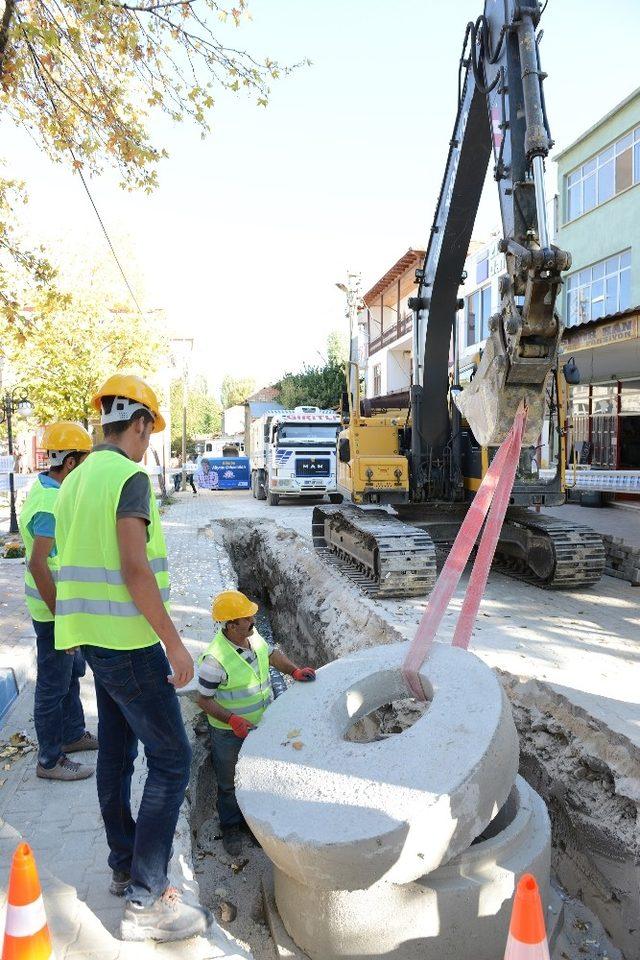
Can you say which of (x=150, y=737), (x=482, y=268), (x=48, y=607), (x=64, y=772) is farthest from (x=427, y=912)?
(x=482, y=268)

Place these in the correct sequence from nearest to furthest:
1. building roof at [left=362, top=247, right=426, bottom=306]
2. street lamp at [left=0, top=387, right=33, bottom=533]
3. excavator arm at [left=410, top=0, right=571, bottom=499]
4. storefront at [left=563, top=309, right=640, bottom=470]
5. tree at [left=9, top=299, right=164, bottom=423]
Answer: excavator arm at [left=410, top=0, right=571, bottom=499]
street lamp at [left=0, top=387, right=33, bottom=533]
storefront at [left=563, top=309, right=640, bottom=470]
tree at [left=9, top=299, right=164, bottom=423]
building roof at [left=362, top=247, right=426, bottom=306]

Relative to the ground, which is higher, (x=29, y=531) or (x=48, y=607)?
(x=29, y=531)

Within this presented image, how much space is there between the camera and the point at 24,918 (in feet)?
6.97

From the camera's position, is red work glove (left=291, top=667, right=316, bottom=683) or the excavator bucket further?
the excavator bucket

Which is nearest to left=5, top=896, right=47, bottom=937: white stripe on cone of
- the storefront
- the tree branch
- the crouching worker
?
the crouching worker

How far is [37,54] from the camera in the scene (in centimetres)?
745

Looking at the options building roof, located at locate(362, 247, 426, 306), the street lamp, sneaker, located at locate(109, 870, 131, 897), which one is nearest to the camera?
sneaker, located at locate(109, 870, 131, 897)

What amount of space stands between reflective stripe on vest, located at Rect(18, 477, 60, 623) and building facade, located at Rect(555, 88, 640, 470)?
48.3 feet

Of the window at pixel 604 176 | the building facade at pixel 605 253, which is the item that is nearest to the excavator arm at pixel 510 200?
the building facade at pixel 605 253

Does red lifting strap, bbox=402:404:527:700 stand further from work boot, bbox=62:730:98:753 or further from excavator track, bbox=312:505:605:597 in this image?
excavator track, bbox=312:505:605:597

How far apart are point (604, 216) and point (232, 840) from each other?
66.3 ft

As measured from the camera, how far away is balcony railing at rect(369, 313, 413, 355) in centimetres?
3184

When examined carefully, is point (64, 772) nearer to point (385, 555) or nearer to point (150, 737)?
point (150, 737)

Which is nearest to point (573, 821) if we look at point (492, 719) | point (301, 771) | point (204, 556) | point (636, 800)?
point (636, 800)
